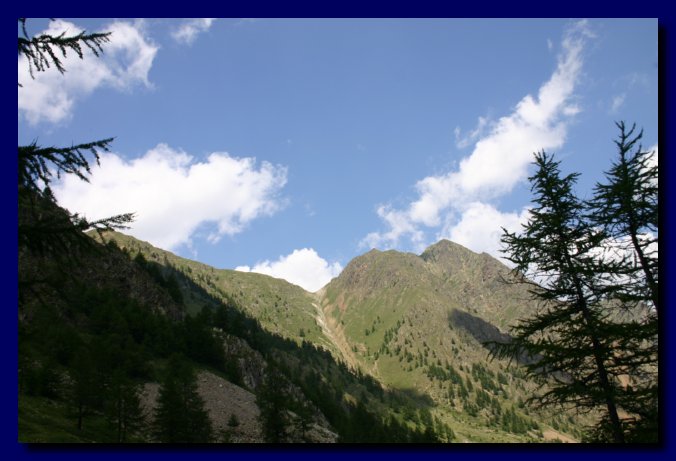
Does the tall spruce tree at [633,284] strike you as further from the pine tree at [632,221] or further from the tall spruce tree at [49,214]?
the tall spruce tree at [49,214]

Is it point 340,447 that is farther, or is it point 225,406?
point 225,406

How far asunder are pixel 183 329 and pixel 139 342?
8638mm

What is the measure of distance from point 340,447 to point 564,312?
7361 mm

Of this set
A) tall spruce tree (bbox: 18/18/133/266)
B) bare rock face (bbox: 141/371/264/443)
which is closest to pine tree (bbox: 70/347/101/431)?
bare rock face (bbox: 141/371/264/443)

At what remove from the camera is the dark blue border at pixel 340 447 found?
9508mm

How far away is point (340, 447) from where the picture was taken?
10.6 metres

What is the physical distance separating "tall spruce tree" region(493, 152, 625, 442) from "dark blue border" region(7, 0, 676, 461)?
1.36m

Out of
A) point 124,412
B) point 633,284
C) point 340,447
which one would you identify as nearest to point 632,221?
point 633,284

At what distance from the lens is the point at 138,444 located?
34.7ft

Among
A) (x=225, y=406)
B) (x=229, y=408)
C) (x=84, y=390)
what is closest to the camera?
(x=84, y=390)

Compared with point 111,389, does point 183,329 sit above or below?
above

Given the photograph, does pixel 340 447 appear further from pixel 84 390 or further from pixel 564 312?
pixel 84 390
